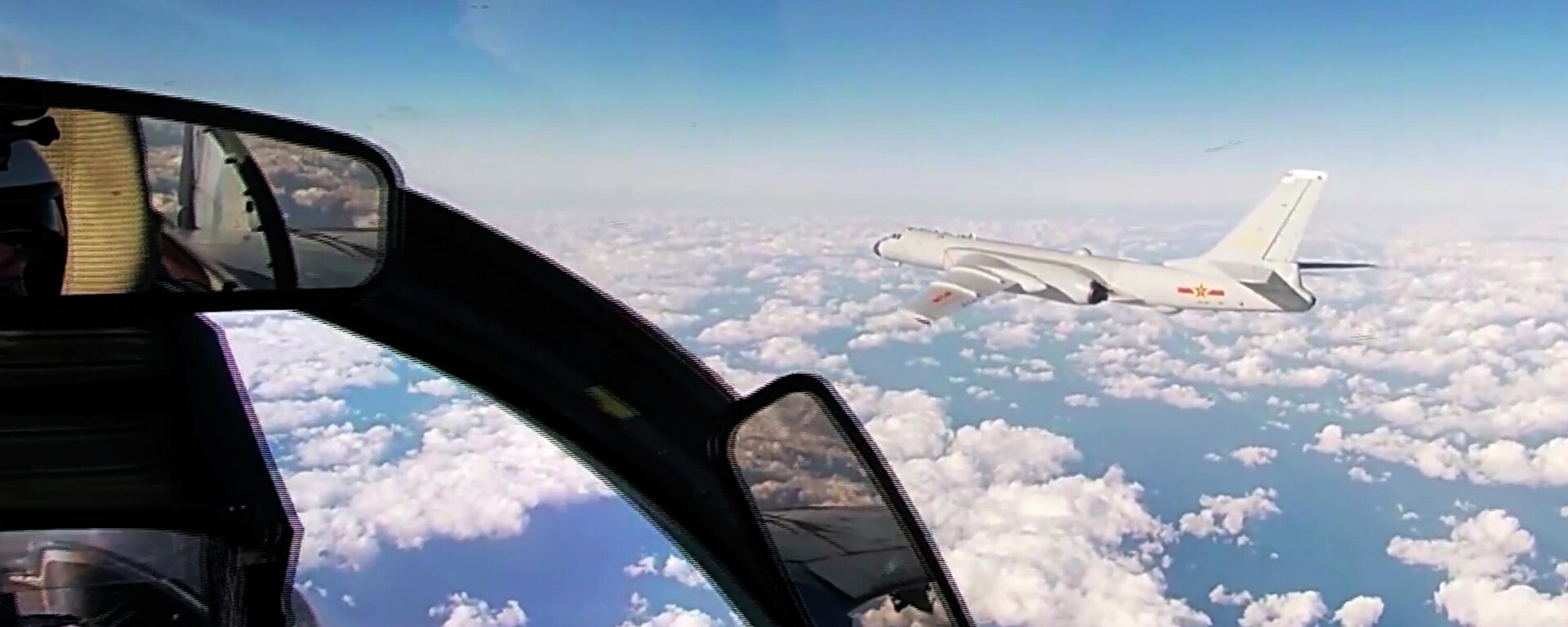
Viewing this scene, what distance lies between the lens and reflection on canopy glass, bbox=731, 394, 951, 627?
1142 mm

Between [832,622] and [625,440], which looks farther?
[625,440]

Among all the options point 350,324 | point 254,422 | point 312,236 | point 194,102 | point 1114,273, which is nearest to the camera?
point 254,422

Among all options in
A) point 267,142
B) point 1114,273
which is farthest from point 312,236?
point 1114,273

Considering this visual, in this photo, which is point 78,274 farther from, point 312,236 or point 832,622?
point 832,622

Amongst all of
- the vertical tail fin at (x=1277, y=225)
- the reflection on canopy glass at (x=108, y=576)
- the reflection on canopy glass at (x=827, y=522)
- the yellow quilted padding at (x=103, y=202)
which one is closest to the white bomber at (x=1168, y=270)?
the vertical tail fin at (x=1277, y=225)

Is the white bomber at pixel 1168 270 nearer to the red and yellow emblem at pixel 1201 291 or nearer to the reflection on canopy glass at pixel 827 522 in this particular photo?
the red and yellow emblem at pixel 1201 291

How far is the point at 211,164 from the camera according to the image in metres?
1.15

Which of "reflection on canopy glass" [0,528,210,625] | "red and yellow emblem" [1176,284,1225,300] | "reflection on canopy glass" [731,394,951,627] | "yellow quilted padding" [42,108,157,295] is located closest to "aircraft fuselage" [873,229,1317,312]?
"red and yellow emblem" [1176,284,1225,300]

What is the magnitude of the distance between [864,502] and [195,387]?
58 cm

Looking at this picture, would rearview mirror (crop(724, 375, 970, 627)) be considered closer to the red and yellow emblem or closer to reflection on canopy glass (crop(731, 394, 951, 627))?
reflection on canopy glass (crop(731, 394, 951, 627))

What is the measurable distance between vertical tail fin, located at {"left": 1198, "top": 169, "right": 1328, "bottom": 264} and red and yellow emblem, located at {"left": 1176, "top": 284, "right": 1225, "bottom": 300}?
146 millimetres

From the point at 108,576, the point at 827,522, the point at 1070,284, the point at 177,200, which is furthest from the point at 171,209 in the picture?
the point at 1070,284

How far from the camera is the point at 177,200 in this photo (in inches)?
42.5

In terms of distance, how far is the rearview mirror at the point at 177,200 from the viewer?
3.19 feet
